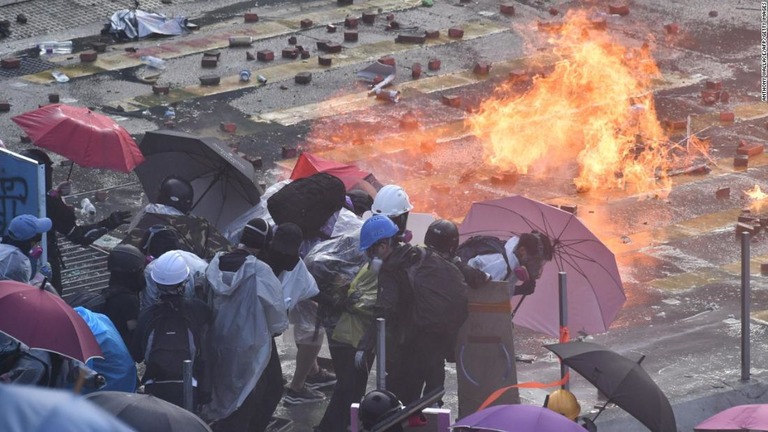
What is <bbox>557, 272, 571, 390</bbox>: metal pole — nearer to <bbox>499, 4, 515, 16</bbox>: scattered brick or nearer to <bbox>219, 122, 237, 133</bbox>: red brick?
<bbox>219, 122, 237, 133</bbox>: red brick

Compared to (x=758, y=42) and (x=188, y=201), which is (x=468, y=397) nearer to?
(x=188, y=201)

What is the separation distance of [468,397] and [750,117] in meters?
9.65

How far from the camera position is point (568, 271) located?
29.6 ft

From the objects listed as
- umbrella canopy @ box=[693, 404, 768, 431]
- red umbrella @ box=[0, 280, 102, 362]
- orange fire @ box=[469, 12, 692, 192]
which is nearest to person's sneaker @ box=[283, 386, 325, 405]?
red umbrella @ box=[0, 280, 102, 362]

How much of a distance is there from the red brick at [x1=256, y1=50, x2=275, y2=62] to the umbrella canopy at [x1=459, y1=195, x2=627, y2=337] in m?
8.91

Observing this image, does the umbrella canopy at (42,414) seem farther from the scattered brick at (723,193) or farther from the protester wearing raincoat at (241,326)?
the scattered brick at (723,193)

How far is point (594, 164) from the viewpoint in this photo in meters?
15.2

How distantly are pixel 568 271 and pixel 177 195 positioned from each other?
98.5 inches

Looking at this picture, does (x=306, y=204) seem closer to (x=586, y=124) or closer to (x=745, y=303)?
(x=745, y=303)

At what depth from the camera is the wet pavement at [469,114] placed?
10.9 metres

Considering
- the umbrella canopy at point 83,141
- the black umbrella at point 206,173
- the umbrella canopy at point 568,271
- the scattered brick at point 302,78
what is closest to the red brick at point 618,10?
the scattered brick at point 302,78

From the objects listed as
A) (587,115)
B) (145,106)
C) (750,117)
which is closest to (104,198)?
(145,106)

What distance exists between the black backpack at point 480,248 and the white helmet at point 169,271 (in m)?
1.83

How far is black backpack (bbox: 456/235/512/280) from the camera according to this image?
852 centimetres
